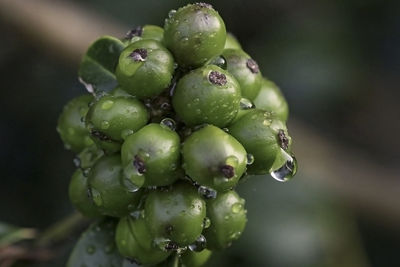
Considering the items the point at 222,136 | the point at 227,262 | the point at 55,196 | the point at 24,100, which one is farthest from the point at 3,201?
the point at 222,136

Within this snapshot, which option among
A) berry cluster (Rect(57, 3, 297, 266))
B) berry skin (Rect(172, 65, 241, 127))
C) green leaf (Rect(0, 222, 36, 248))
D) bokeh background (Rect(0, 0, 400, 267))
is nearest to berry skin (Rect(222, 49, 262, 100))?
berry cluster (Rect(57, 3, 297, 266))

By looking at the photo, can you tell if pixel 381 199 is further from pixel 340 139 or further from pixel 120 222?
pixel 120 222

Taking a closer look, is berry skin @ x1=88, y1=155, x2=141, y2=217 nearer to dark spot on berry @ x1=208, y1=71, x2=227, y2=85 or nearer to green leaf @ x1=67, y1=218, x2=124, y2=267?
green leaf @ x1=67, y1=218, x2=124, y2=267

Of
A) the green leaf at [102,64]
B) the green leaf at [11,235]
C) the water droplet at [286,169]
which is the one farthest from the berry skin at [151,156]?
the green leaf at [11,235]

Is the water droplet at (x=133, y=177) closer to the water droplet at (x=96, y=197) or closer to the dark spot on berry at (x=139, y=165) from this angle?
the dark spot on berry at (x=139, y=165)

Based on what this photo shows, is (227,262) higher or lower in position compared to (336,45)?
lower

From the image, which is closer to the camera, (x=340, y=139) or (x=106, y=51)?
(x=106, y=51)
